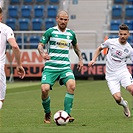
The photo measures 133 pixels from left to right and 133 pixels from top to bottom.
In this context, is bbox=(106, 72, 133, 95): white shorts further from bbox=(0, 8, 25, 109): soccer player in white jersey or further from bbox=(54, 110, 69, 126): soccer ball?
bbox=(0, 8, 25, 109): soccer player in white jersey

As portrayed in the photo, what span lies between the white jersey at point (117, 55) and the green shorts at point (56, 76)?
167cm

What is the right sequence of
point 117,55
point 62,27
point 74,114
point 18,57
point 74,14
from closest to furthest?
1. point 18,57
2. point 62,27
3. point 117,55
4. point 74,114
5. point 74,14

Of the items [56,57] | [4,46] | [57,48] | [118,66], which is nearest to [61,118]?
[56,57]

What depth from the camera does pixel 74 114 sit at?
13617 millimetres

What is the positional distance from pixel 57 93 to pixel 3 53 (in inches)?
426

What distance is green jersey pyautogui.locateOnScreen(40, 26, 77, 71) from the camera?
39.2 ft

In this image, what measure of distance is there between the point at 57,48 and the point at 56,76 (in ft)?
1.84

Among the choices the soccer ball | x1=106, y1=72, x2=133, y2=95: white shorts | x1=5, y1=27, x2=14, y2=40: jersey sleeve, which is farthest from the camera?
x1=106, y1=72, x2=133, y2=95: white shorts

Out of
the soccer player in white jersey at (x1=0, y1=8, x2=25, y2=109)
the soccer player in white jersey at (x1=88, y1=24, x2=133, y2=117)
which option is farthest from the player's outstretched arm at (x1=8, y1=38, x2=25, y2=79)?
the soccer player in white jersey at (x1=88, y1=24, x2=133, y2=117)

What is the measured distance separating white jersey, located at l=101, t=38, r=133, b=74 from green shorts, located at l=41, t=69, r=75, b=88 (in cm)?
167

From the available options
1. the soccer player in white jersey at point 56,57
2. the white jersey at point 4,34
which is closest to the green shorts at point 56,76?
the soccer player in white jersey at point 56,57

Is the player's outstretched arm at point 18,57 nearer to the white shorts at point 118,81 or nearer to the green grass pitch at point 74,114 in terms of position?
the green grass pitch at point 74,114

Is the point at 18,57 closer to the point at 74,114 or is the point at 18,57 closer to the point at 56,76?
the point at 56,76

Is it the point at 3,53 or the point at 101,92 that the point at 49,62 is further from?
the point at 101,92
